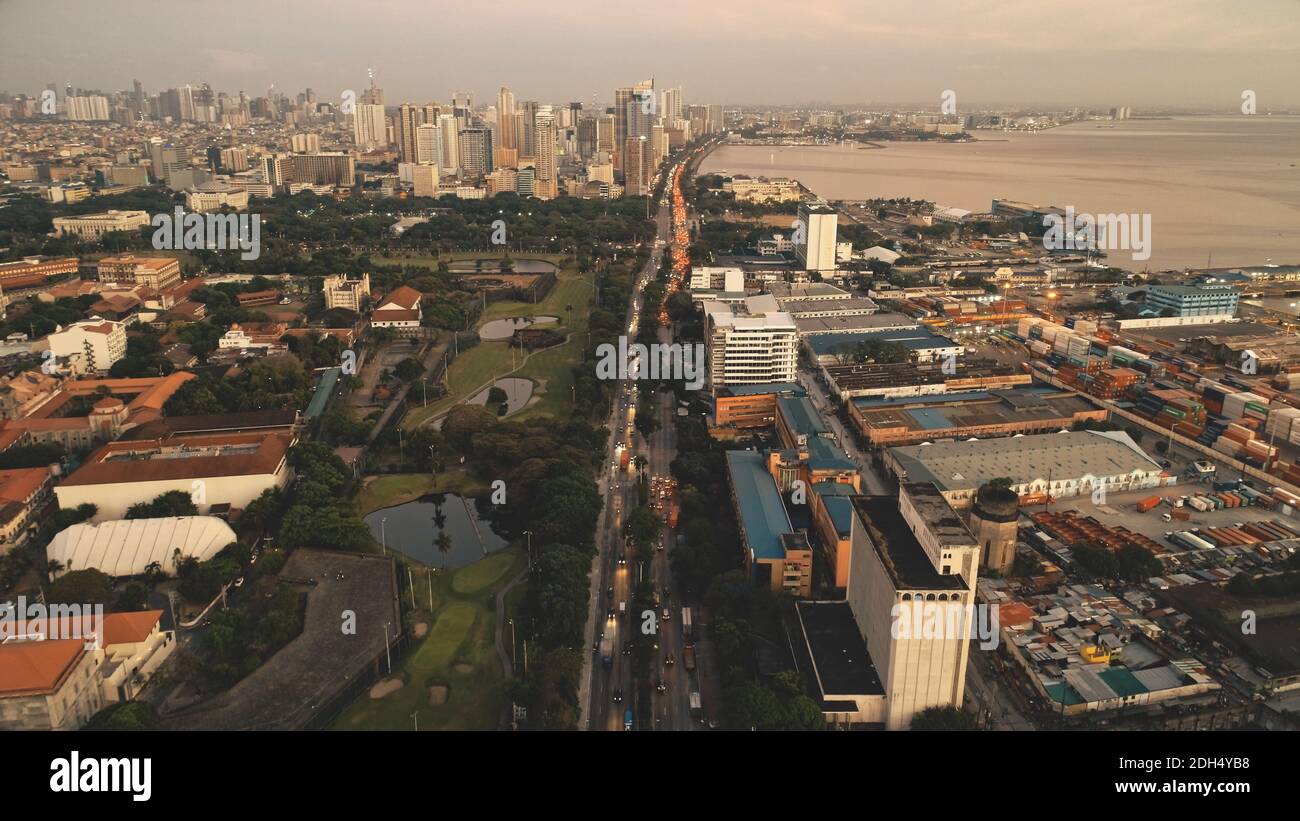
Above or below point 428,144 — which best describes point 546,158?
below

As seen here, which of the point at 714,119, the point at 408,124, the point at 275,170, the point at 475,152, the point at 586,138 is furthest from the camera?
the point at 714,119

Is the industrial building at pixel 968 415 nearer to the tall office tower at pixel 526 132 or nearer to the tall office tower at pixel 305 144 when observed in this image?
the tall office tower at pixel 526 132

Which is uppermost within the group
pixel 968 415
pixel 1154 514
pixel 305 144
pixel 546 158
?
pixel 305 144

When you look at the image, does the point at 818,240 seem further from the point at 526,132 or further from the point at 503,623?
the point at 526,132

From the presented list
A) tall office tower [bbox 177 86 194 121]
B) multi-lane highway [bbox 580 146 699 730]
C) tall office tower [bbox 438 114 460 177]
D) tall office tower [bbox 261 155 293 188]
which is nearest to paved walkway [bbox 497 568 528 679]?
multi-lane highway [bbox 580 146 699 730]

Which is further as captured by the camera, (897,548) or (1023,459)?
(1023,459)

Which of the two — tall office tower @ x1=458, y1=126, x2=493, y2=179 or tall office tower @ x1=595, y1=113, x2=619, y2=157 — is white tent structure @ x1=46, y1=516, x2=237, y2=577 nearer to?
tall office tower @ x1=458, y1=126, x2=493, y2=179

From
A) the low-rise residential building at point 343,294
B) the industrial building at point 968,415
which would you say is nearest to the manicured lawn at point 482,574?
the industrial building at point 968,415

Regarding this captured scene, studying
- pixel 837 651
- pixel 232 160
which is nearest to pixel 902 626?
pixel 837 651
